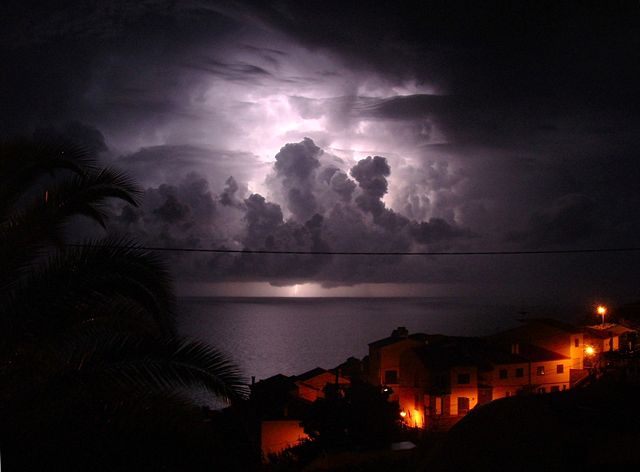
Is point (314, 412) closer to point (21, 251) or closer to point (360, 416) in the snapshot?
point (360, 416)

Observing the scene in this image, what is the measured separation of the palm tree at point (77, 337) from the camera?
16.4ft

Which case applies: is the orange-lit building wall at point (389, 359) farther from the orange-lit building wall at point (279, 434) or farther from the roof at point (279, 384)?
the orange-lit building wall at point (279, 434)

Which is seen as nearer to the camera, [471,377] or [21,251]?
[21,251]

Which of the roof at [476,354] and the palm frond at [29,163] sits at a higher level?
the palm frond at [29,163]

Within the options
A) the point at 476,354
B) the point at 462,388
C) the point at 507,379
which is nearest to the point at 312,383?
the point at 462,388

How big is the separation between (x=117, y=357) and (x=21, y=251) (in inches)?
53.3

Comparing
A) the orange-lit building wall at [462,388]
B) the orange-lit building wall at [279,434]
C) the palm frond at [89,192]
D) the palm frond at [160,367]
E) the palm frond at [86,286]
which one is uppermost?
the palm frond at [89,192]

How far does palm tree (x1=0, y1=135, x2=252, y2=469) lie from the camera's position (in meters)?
4.99

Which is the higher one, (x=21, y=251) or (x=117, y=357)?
(x=21, y=251)

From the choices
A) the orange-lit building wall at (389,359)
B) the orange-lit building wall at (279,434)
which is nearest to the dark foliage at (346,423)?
the orange-lit building wall at (279,434)

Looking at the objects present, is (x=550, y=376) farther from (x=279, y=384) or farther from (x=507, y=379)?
(x=279, y=384)

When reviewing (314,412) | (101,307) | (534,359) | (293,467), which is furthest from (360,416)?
(534,359)

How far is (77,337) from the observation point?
5812 mm

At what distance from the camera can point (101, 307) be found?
6.04 m
